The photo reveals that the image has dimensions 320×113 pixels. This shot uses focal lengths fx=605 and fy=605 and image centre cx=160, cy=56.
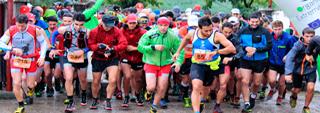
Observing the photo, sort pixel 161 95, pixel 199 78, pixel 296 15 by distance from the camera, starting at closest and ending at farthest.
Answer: pixel 199 78, pixel 161 95, pixel 296 15

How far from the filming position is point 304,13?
1461cm

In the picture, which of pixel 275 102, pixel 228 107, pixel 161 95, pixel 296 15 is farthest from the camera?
pixel 296 15

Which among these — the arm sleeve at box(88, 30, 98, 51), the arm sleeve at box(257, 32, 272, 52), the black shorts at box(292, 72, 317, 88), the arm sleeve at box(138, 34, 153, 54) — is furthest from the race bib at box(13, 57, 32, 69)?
the black shorts at box(292, 72, 317, 88)

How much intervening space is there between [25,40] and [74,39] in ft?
3.02

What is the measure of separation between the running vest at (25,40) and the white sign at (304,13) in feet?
22.0

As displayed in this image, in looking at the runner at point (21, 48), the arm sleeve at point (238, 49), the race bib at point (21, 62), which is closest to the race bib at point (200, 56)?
the arm sleeve at point (238, 49)

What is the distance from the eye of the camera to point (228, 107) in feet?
40.6

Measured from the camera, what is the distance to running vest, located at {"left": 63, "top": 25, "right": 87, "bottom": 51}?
36.7 feet

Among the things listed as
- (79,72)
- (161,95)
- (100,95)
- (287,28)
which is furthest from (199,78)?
(287,28)

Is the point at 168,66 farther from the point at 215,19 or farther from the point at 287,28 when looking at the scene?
the point at 287,28

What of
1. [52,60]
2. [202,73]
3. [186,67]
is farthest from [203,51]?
[52,60]

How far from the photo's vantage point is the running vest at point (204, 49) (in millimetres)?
10102

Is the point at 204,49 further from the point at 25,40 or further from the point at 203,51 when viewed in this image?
the point at 25,40

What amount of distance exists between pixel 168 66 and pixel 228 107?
6.31ft
